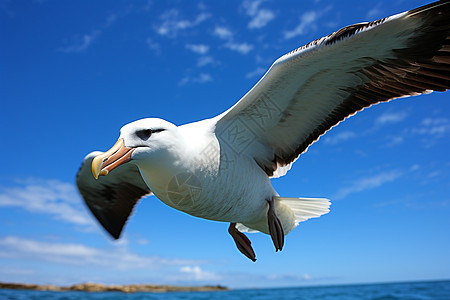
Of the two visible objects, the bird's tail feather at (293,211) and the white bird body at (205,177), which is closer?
the white bird body at (205,177)

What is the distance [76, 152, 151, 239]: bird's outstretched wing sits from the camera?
229 inches

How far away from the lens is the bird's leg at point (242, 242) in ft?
15.9

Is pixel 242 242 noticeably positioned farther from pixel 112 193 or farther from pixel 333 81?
pixel 112 193

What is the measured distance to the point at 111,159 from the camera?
295 cm

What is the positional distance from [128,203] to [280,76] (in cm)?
342

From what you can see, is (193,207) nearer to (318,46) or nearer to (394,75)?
Answer: (318,46)

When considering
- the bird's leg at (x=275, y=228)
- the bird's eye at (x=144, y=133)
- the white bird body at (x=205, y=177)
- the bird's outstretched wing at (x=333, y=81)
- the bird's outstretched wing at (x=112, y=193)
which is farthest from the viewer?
the bird's outstretched wing at (x=112, y=193)

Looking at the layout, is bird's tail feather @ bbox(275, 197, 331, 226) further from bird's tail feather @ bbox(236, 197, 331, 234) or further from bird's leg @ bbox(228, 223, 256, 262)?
bird's leg @ bbox(228, 223, 256, 262)

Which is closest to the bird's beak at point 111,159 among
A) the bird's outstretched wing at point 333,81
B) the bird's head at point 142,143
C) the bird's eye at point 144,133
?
the bird's head at point 142,143

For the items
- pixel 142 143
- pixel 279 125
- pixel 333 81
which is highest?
pixel 333 81

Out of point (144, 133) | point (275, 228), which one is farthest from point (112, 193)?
point (144, 133)

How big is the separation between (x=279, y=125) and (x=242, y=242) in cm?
149

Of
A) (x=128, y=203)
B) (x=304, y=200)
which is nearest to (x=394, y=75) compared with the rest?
(x=304, y=200)

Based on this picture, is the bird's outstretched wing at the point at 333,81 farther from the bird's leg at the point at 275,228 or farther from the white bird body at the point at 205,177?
the bird's leg at the point at 275,228
